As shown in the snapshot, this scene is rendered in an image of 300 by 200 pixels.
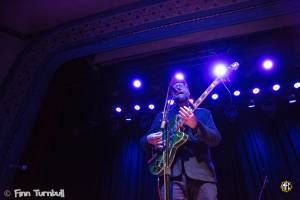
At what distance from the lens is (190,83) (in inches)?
195

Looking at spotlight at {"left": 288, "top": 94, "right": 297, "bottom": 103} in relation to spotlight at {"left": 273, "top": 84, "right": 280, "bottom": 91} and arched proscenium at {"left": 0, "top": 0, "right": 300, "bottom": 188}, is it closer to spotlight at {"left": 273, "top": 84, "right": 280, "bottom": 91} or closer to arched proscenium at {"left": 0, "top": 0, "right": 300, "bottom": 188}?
spotlight at {"left": 273, "top": 84, "right": 280, "bottom": 91}

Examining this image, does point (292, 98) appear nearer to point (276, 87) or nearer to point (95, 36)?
point (276, 87)

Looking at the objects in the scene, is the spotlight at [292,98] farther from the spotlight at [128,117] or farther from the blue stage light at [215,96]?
the spotlight at [128,117]

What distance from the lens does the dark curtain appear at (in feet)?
16.5

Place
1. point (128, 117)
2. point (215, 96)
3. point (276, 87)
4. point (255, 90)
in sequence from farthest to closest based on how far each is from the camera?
point (128, 117), point (215, 96), point (255, 90), point (276, 87)

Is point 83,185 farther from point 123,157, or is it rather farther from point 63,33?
point 63,33

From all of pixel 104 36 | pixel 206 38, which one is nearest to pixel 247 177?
pixel 206 38

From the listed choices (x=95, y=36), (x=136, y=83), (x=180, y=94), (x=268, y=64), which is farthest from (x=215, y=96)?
(x=95, y=36)

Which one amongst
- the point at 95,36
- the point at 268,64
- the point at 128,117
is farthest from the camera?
the point at 128,117

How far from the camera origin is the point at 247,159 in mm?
5449

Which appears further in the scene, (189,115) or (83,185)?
(83,185)

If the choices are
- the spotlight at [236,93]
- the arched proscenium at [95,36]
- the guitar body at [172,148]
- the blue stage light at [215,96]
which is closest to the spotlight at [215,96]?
the blue stage light at [215,96]

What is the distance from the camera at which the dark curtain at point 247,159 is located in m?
5.03

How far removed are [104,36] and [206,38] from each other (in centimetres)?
157
